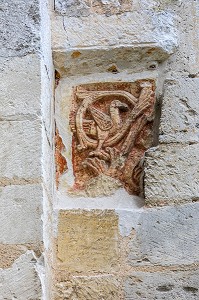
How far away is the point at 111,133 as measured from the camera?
324 centimetres

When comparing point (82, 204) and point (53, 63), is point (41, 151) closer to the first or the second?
point (82, 204)

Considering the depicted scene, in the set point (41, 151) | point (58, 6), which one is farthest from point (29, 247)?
point (58, 6)

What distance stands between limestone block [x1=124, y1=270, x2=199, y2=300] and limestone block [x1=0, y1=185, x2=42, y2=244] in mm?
446

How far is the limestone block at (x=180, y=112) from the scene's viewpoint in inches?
123

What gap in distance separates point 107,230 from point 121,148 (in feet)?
1.27

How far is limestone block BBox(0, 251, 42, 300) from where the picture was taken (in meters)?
2.76

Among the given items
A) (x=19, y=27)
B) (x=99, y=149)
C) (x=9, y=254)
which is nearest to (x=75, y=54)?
(x=19, y=27)

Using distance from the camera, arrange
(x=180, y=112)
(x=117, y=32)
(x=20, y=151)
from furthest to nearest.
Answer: (x=117, y=32), (x=180, y=112), (x=20, y=151)

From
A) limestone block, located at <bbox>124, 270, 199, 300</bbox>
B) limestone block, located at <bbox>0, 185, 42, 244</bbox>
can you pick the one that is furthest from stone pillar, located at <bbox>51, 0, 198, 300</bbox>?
limestone block, located at <bbox>0, 185, 42, 244</bbox>

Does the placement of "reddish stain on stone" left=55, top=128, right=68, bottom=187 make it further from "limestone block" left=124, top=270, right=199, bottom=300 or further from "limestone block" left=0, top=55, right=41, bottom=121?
"limestone block" left=124, top=270, right=199, bottom=300

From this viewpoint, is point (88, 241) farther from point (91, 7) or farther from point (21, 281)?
point (91, 7)

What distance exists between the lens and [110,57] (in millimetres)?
3287

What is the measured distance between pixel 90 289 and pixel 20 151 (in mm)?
619

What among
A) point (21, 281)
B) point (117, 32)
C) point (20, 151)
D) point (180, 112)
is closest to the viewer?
point (21, 281)
